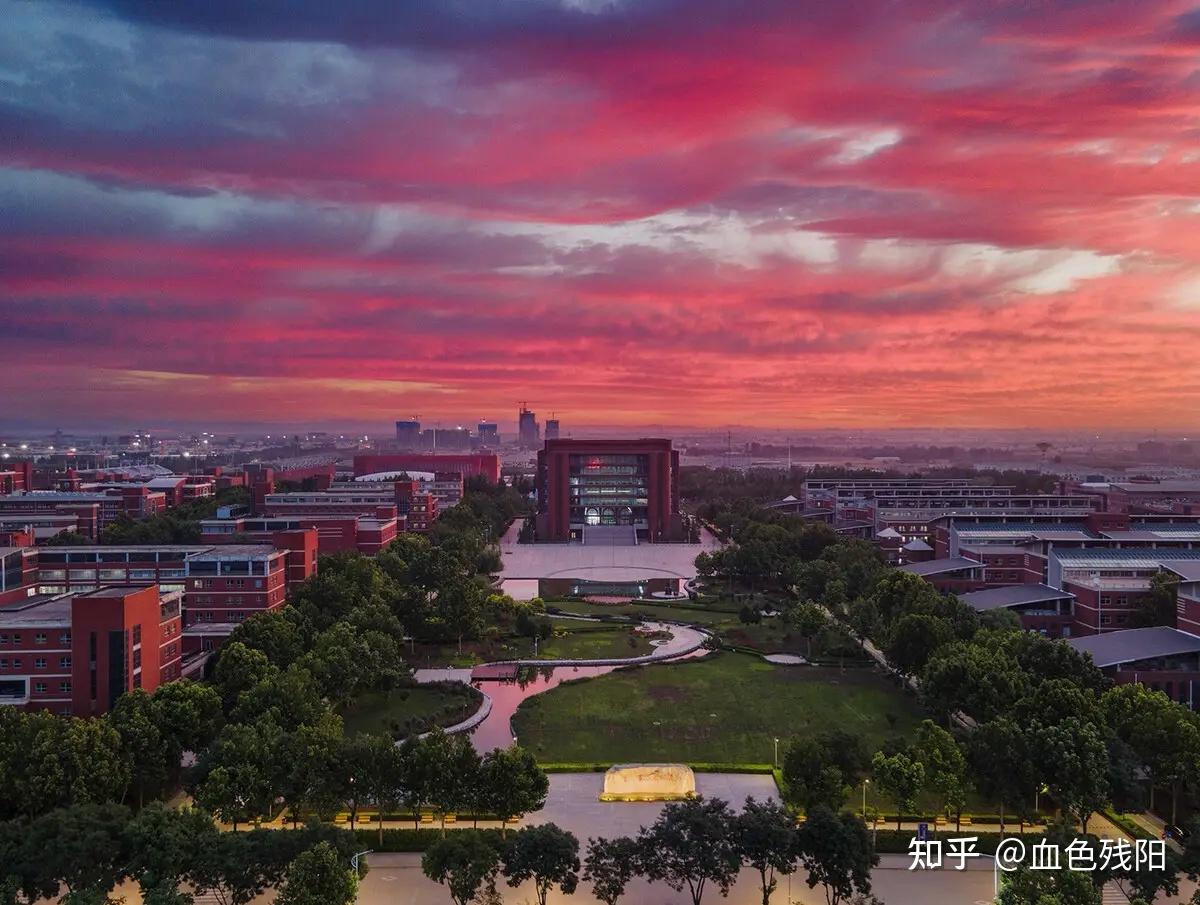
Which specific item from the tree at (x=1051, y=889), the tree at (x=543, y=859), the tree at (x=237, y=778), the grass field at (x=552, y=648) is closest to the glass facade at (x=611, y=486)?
the grass field at (x=552, y=648)

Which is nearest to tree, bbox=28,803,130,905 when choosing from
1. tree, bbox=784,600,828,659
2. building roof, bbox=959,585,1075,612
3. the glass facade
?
tree, bbox=784,600,828,659

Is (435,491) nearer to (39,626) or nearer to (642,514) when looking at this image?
(642,514)

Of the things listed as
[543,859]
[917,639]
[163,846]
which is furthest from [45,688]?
[917,639]

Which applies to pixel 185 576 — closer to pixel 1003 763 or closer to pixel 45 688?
pixel 45 688

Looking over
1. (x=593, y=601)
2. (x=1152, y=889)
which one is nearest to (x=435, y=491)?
(x=593, y=601)

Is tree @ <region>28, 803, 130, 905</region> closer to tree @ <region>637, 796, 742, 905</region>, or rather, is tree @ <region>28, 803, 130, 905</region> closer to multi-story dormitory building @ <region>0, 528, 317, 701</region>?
tree @ <region>637, 796, 742, 905</region>

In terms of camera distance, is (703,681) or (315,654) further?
(703,681)
